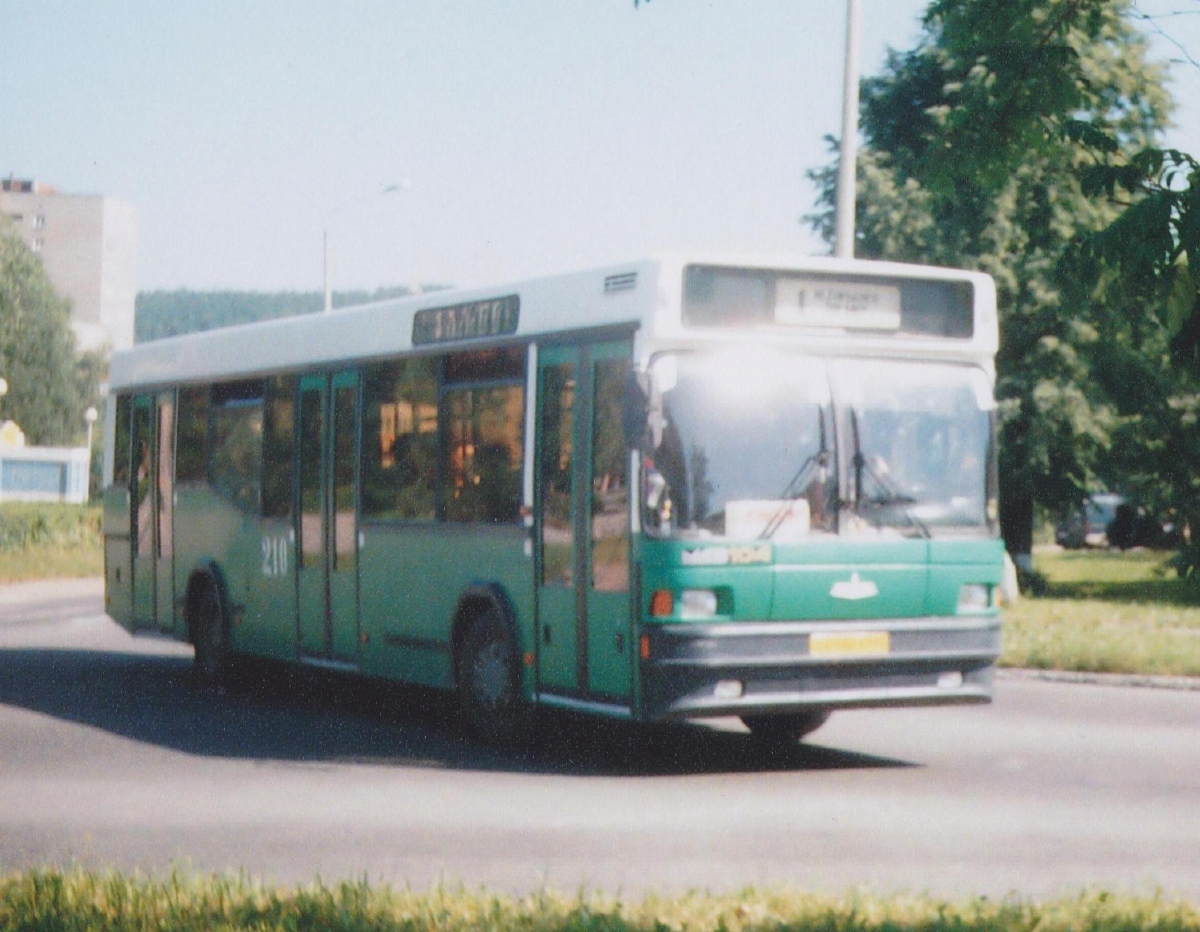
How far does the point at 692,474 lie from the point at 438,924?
16.8 feet

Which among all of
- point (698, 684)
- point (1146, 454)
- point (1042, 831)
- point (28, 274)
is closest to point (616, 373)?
point (698, 684)

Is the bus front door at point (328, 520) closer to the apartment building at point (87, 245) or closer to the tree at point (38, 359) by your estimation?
the tree at point (38, 359)

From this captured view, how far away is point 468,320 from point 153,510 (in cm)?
617

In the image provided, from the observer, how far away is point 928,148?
1212 centimetres

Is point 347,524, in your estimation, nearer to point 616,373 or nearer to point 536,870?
point 616,373

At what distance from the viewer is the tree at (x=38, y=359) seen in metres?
98.2

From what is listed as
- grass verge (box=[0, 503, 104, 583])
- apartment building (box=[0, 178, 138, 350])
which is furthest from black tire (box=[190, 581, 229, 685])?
apartment building (box=[0, 178, 138, 350])

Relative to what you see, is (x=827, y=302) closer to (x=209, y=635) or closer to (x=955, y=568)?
(x=955, y=568)

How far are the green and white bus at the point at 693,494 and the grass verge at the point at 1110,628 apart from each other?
21.7 feet

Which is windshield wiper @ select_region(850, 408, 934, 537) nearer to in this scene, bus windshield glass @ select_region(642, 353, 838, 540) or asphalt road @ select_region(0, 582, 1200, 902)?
bus windshield glass @ select_region(642, 353, 838, 540)

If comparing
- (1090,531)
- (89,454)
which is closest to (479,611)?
(1090,531)

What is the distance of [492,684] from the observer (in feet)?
44.6

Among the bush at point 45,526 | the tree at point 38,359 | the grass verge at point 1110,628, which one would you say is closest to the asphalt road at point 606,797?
the grass verge at point 1110,628

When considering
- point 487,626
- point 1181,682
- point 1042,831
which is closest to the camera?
point 1042,831
